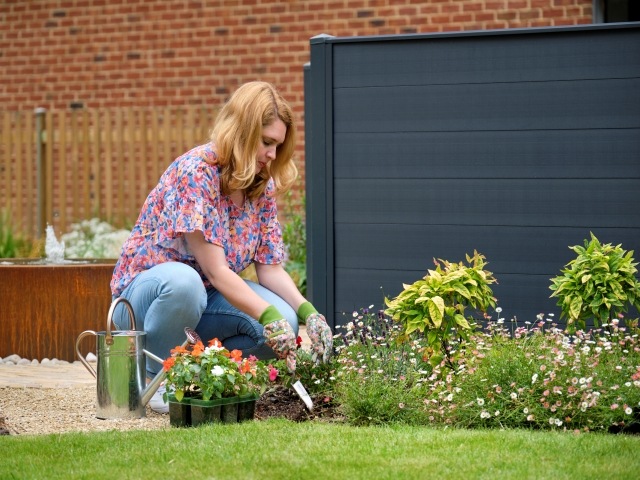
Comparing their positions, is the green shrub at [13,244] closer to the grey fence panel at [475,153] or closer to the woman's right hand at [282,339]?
the grey fence panel at [475,153]

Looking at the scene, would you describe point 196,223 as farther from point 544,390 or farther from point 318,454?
point 544,390

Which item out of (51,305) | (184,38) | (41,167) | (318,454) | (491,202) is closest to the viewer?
(318,454)

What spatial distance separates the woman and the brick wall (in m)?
5.20

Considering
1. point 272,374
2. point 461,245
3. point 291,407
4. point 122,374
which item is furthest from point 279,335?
point 461,245

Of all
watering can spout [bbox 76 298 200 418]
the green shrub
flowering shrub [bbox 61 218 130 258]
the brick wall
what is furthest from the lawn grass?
the brick wall

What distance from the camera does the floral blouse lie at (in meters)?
4.07

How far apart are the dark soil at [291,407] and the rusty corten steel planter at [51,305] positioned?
2.03 metres

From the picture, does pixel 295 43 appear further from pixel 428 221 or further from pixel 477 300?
pixel 477 300

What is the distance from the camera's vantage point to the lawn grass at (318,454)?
120 inches

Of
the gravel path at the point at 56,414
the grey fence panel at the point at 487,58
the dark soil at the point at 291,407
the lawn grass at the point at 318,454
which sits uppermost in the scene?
the grey fence panel at the point at 487,58

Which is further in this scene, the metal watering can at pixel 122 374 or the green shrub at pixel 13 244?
the green shrub at pixel 13 244

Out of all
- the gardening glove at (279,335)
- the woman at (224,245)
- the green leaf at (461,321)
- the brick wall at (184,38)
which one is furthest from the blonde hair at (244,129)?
the brick wall at (184,38)

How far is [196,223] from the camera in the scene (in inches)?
158

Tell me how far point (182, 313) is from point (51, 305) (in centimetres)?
212
